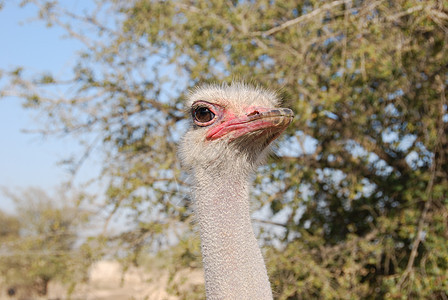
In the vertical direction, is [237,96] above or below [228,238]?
above

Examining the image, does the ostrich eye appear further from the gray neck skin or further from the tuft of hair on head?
the gray neck skin

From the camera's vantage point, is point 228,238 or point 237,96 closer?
point 228,238

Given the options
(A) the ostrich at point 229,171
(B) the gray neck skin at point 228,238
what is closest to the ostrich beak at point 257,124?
(A) the ostrich at point 229,171

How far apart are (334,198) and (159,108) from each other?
1.83 meters

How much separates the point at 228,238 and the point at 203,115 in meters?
0.49

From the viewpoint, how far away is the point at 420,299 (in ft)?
13.3

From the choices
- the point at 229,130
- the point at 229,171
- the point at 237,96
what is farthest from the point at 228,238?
the point at 237,96

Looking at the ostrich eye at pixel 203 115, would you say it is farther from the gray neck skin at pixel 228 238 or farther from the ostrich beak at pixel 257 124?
the gray neck skin at pixel 228 238

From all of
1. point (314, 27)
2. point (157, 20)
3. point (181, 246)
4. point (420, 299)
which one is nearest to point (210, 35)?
point (157, 20)

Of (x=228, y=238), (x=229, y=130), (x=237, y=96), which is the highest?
(x=237, y=96)

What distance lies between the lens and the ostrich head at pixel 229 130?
1.92 meters

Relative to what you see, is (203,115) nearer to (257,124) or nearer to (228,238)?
(257,124)

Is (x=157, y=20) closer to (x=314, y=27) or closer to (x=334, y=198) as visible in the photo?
(x=314, y=27)

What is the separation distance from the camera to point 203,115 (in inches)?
79.7
